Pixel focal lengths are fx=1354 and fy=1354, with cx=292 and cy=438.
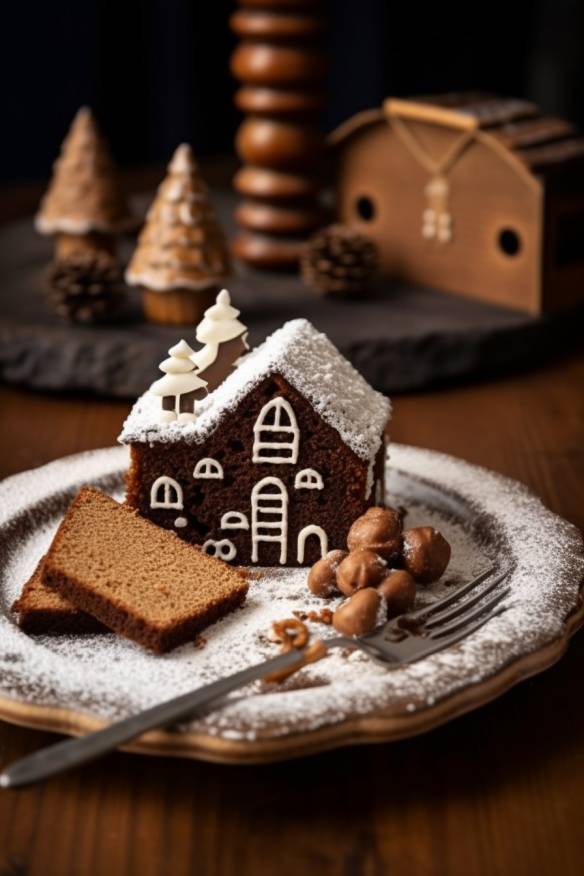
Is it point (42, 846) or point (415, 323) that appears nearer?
point (42, 846)

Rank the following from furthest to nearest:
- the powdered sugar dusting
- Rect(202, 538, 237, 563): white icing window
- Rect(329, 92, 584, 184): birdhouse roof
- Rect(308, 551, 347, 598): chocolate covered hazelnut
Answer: Rect(329, 92, 584, 184): birdhouse roof
Rect(202, 538, 237, 563): white icing window
Rect(308, 551, 347, 598): chocolate covered hazelnut
the powdered sugar dusting

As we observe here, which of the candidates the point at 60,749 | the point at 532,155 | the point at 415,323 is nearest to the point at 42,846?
the point at 60,749

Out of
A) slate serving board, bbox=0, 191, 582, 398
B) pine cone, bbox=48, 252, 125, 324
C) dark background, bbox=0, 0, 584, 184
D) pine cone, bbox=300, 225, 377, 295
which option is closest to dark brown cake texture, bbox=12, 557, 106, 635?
slate serving board, bbox=0, 191, 582, 398

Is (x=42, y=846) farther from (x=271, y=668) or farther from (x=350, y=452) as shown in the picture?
(x=350, y=452)

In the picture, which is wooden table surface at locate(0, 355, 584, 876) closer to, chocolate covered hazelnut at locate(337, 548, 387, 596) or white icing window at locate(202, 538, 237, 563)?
chocolate covered hazelnut at locate(337, 548, 387, 596)

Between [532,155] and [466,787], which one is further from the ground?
[532,155]

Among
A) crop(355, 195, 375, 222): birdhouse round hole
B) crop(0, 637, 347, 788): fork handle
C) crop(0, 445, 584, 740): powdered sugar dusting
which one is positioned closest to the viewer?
crop(0, 637, 347, 788): fork handle

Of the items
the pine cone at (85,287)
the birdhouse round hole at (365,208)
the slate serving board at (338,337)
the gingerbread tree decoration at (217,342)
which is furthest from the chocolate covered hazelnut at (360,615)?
the birdhouse round hole at (365,208)
